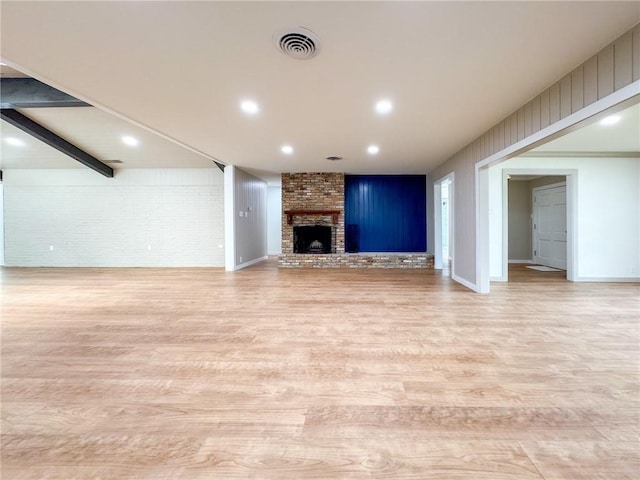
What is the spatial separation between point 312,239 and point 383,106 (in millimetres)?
5047

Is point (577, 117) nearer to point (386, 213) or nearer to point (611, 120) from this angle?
point (611, 120)

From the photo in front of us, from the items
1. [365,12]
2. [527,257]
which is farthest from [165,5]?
[527,257]

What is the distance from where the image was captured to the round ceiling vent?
6.99 feet

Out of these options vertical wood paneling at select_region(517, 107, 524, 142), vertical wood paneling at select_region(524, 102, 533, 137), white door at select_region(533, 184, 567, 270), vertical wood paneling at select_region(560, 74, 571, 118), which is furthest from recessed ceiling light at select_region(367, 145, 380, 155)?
white door at select_region(533, 184, 567, 270)

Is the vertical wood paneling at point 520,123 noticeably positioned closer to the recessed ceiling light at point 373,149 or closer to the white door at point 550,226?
the recessed ceiling light at point 373,149

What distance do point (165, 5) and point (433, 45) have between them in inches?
76.8

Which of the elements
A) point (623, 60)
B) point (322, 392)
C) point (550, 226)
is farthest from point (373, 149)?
point (550, 226)

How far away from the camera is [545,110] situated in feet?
9.67

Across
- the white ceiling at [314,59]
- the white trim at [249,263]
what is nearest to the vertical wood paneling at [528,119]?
the white ceiling at [314,59]

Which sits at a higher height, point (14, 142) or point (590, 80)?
point (14, 142)

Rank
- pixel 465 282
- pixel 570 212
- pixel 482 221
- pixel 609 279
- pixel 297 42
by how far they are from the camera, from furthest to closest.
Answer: pixel 570 212, pixel 609 279, pixel 465 282, pixel 482 221, pixel 297 42

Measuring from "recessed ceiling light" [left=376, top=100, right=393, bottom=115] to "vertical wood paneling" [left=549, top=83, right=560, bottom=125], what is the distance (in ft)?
5.14

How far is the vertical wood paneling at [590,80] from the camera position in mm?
2312

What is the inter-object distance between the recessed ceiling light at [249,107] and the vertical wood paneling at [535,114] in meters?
3.12
